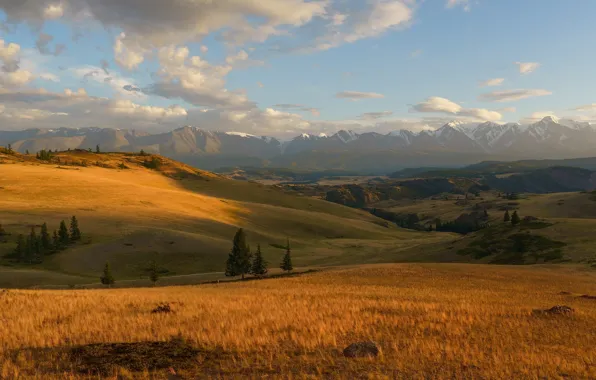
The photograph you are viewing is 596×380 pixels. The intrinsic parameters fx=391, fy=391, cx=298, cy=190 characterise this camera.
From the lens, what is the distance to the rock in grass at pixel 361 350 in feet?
37.7

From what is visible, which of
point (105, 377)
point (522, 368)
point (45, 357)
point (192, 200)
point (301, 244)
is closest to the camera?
point (105, 377)

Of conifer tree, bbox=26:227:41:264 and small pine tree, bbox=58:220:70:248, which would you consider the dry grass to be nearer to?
conifer tree, bbox=26:227:41:264

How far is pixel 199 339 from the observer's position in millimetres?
13094

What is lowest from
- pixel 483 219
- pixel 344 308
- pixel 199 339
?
pixel 483 219

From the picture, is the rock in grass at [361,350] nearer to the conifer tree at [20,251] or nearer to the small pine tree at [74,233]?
the conifer tree at [20,251]

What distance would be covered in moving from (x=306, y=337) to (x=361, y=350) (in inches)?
100

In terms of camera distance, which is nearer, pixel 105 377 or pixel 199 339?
pixel 105 377

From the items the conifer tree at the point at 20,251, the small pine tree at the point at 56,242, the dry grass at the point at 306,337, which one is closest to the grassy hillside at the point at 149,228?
the conifer tree at the point at 20,251

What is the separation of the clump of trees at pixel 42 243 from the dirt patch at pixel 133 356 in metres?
71.5

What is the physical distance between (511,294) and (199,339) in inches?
991

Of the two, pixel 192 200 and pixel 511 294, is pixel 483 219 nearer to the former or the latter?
pixel 192 200

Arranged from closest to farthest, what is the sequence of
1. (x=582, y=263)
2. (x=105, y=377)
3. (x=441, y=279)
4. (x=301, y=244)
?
(x=105, y=377) → (x=441, y=279) → (x=582, y=263) → (x=301, y=244)

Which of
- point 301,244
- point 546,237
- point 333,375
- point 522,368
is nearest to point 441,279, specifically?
point 522,368

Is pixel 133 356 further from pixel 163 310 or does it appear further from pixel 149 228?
pixel 149 228
